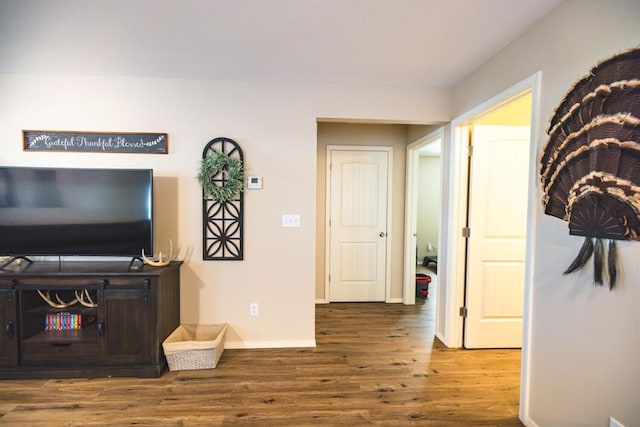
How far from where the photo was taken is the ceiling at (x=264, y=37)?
5.34 feet

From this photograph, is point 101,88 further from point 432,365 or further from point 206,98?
point 432,365

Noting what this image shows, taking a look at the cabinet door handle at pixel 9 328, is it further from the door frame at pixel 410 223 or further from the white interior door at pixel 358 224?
the door frame at pixel 410 223

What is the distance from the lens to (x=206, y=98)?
2.59 metres

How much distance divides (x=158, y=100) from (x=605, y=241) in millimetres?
3147

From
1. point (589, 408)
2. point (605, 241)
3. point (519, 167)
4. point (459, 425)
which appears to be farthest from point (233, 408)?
point (519, 167)

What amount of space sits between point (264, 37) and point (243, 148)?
37.9 inches

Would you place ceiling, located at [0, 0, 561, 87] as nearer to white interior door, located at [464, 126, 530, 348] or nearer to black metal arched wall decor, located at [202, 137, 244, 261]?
black metal arched wall decor, located at [202, 137, 244, 261]

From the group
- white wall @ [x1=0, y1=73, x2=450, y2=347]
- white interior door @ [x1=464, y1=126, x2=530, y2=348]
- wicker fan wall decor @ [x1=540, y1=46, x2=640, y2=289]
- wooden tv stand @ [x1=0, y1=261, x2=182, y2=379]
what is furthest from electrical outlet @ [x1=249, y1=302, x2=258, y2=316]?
wicker fan wall decor @ [x1=540, y1=46, x2=640, y2=289]

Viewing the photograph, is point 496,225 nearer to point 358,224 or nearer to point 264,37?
point 358,224

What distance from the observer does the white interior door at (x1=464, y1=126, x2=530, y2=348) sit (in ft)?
8.61

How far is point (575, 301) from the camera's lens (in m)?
1.47

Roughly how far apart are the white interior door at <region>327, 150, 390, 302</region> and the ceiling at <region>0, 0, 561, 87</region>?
137 centimetres

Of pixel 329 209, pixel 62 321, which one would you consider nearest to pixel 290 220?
pixel 329 209

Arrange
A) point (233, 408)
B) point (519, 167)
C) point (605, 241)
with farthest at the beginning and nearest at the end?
point (519, 167) → point (233, 408) → point (605, 241)
